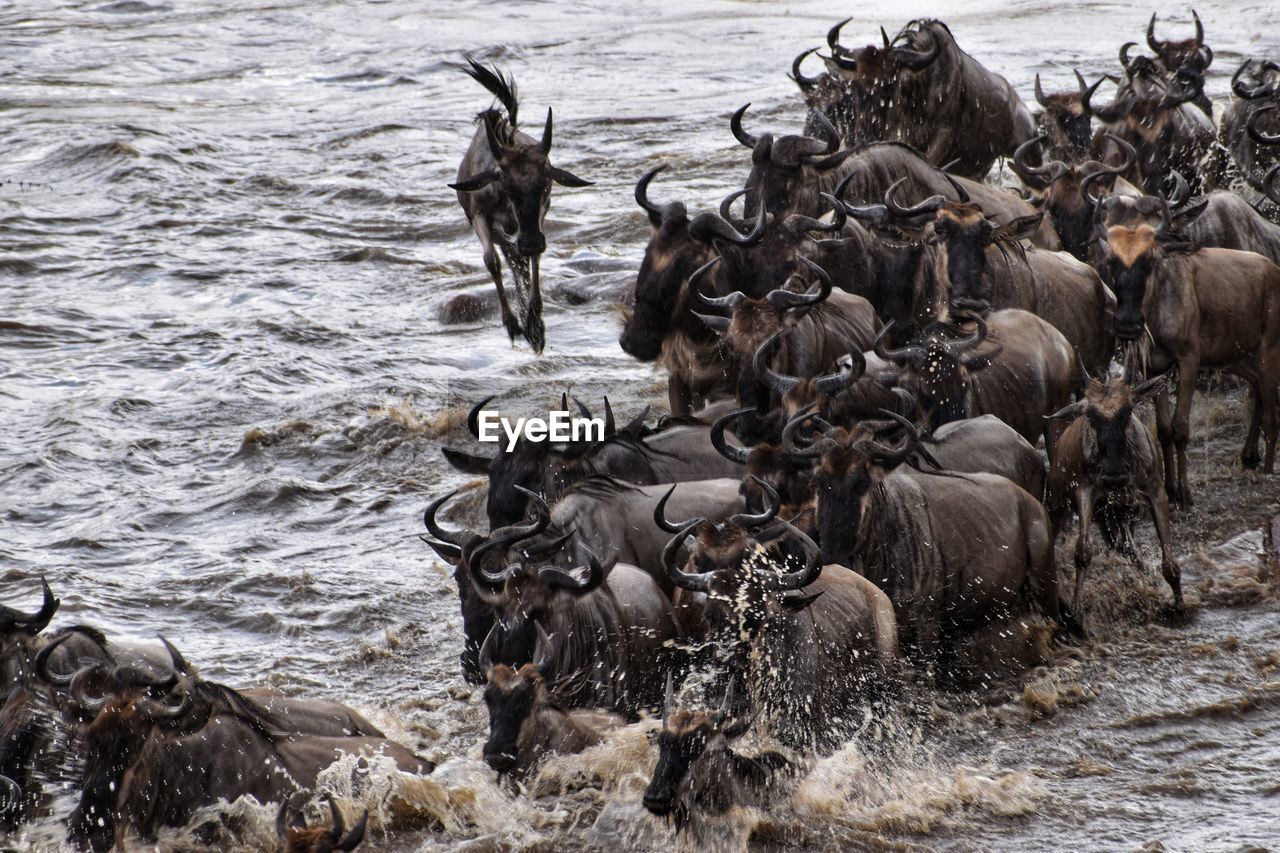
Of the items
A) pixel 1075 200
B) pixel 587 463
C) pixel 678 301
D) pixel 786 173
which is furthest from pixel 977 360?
pixel 1075 200

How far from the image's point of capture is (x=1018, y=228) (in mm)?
11062

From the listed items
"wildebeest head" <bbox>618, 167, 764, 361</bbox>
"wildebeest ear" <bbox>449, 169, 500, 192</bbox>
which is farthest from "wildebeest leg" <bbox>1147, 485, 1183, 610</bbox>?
"wildebeest ear" <bbox>449, 169, 500, 192</bbox>

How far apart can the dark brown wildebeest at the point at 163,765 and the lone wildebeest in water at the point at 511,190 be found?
5767 millimetres

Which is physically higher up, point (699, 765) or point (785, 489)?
point (785, 489)

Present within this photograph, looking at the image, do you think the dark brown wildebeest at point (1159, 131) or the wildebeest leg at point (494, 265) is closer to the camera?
the wildebeest leg at point (494, 265)

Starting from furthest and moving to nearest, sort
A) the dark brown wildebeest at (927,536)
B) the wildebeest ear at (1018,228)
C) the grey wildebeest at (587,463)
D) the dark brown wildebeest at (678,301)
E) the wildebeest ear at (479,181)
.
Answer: the wildebeest ear at (479,181), the wildebeest ear at (1018,228), the dark brown wildebeest at (678,301), the grey wildebeest at (587,463), the dark brown wildebeest at (927,536)

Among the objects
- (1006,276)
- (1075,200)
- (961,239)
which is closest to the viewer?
(961,239)

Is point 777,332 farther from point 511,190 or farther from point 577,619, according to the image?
point 511,190

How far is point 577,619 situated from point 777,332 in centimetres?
275

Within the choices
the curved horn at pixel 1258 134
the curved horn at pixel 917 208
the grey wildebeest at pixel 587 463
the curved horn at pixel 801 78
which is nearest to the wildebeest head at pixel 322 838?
the grey wildebeest at pixel 587 463

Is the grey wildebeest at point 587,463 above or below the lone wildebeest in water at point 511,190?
below

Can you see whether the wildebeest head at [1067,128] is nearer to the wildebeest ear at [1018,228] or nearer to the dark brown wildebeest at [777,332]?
the wildebeest ear at [1018,228]

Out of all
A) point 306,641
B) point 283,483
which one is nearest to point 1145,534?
point 306,641

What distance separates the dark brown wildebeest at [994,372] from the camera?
9602 mm
